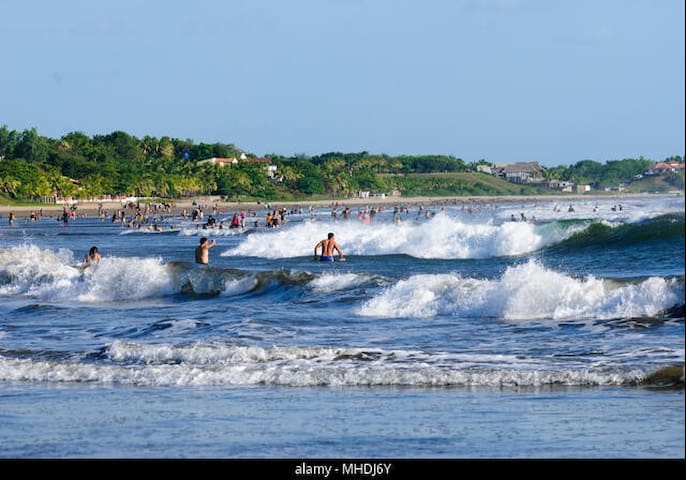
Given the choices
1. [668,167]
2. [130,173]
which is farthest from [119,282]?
[130,173]

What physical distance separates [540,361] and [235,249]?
3847 centimetres

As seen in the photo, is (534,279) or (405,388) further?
(534,279)

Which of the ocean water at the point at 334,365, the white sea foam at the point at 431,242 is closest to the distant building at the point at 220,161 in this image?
the white sea foam at the point at 431,242

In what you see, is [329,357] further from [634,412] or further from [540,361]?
[634,412]

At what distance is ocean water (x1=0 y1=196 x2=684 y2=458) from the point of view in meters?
9.96

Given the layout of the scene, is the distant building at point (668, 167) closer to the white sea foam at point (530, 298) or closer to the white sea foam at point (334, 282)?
the white sea foam at point (530, 298)

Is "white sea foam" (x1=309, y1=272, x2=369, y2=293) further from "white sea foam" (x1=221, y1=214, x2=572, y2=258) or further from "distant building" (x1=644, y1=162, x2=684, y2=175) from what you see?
"white sea foam" (x1=221, y1=214, x2=572, y2=258)

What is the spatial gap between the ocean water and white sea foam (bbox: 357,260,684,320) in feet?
0.17

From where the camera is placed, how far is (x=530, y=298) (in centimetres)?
2100

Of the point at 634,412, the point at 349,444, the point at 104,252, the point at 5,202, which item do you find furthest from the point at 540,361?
the point at 5,202

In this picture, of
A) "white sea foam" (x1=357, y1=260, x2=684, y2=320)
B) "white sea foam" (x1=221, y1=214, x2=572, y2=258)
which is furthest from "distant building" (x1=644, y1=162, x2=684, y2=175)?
"white sea foam" (x1=221, y1=214, x2=572, y2=258)
